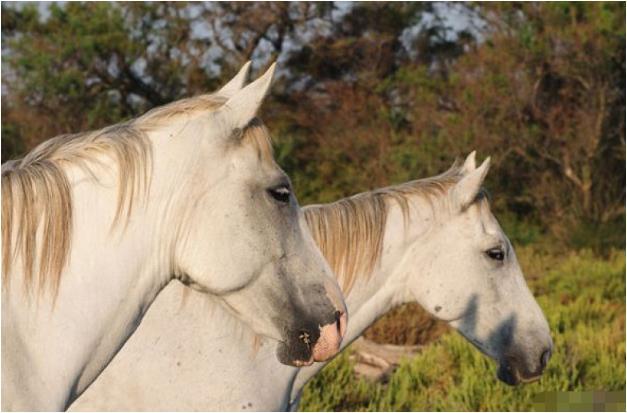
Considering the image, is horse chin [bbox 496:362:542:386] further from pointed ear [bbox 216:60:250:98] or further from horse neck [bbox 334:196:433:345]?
pointed ear [bbox 216:60:250:98]

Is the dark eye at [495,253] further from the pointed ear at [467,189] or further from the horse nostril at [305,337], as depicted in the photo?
the horse nostril at [305,337]

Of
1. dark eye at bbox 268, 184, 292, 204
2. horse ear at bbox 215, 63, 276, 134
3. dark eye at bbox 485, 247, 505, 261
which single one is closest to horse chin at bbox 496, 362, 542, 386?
dark eye at bbox 485, 247, 505, 261

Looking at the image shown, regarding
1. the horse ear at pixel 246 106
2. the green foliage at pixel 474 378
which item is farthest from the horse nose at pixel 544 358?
the horse ear at pixel 246 106

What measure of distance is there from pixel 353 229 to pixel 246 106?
1800mm

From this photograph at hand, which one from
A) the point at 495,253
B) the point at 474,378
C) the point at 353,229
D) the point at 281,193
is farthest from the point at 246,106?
the point at 474,378

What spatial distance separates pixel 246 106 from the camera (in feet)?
8.05

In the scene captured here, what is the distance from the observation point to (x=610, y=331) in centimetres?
917

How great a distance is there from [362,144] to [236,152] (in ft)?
44.0

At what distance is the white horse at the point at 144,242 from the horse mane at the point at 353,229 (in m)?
1.58

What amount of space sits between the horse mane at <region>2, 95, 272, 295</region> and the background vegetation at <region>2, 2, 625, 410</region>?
421 inches

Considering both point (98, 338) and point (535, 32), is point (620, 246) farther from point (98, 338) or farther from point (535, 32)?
point (98, 338)

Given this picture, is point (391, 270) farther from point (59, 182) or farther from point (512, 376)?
point (59, 182)

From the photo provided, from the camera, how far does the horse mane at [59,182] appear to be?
224 centimetres

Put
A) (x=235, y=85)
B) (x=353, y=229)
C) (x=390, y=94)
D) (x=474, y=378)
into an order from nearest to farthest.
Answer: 1. (x=235, y=85)
2. (x=353, y=229)
3. (x=474, y=378)
4. (x=390, y=94)
